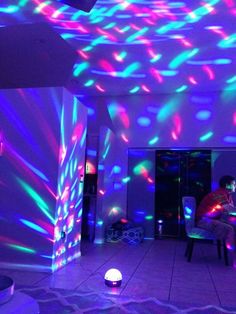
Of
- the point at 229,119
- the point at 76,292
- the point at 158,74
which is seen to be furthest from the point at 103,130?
the point at 76,292

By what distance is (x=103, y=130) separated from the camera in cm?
545

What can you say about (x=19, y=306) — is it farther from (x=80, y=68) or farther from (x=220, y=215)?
(x=80, y=68)

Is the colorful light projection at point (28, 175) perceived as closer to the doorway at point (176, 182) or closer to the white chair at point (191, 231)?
the white chair at point (191, 231)

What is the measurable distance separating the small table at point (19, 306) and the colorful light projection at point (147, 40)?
9.54ft

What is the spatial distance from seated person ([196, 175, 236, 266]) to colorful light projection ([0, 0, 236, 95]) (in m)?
1.81

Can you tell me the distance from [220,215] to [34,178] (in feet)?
7.72

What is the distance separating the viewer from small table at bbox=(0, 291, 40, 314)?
1.04m

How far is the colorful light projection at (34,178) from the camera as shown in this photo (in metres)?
3.37

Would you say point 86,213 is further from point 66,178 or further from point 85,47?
point 85,47

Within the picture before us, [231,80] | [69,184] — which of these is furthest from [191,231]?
[231,80]

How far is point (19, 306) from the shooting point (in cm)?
108

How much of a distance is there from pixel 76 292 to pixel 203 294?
1096 millimetres

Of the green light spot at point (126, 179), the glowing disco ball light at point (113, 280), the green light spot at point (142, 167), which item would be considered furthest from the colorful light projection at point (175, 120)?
the glowing disco ball light at point (113, 280)

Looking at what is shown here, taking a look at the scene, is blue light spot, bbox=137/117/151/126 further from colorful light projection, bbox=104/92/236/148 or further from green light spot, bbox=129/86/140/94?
green light spot, bbox=129/86/140/94
